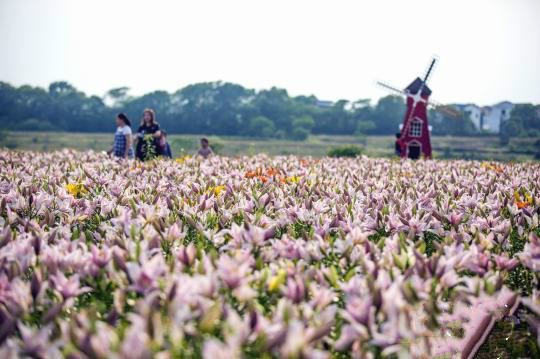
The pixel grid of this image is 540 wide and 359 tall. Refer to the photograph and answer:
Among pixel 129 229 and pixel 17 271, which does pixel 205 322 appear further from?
pixel 129 229

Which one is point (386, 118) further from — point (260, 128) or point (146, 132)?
point (146, 132)

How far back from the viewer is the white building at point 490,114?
441 feet

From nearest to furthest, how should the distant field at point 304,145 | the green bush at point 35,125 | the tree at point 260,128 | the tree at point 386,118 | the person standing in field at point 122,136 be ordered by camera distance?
1. the person standing in field at point 122,136
2. the distant field at point 304,145
3. the green bush at point 35,125
4. the tree at point 260,128
5. the tree at point 386,118

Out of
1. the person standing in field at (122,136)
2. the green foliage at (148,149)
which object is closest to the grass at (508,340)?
the green foliage at (148,149)

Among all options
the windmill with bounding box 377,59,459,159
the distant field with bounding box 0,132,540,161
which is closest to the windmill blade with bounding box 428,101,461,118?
the windmill with bounding box 377,59,459,159

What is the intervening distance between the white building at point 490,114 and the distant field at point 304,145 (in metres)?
43.8

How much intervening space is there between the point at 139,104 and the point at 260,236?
10539 centimetres

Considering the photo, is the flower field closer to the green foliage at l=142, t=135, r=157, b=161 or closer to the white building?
the green foliage at l=142, t=135, r=157, b=161

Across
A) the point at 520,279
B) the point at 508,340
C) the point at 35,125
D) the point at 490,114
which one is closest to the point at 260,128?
the point at 35,125

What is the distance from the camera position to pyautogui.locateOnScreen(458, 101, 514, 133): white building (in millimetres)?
134375

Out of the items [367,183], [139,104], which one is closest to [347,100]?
[139,104]

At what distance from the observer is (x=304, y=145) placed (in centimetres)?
8562

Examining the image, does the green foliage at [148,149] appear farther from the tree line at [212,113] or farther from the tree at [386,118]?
the tree at [386,118]

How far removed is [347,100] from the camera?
357 ft
